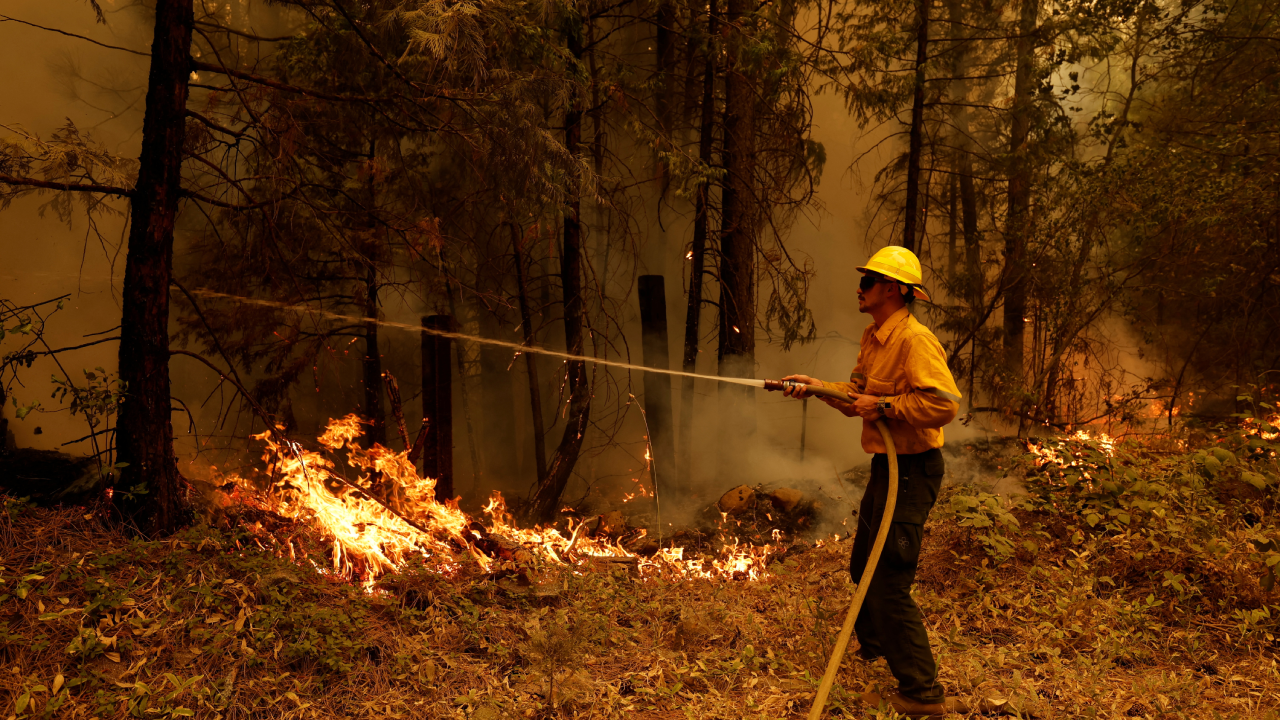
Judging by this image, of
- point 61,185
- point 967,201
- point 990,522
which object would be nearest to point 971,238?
point 967,201

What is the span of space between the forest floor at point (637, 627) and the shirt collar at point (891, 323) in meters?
1.93

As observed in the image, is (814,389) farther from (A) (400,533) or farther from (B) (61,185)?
(B) (61,185)

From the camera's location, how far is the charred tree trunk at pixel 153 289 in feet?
16.1

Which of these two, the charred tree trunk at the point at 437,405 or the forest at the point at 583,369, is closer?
the forest at the point at 583,369

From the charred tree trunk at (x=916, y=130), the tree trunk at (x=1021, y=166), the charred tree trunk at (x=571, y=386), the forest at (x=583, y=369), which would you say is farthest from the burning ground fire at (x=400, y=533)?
the tree trunk at (x=1021, y=166)

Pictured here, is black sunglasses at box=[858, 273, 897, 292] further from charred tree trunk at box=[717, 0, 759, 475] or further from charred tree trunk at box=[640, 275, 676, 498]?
charred tree trunk at box=[640, 275, 676, 498]

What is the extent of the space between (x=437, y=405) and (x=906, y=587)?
5.74 m

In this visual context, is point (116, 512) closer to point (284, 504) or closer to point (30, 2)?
point (284, 504)

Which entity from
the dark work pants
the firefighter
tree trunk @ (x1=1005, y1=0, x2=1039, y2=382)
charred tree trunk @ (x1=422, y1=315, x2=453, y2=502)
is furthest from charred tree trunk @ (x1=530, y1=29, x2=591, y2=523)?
tree trunk @ (x1=1005, y1=0, x2=1039, y2=382)

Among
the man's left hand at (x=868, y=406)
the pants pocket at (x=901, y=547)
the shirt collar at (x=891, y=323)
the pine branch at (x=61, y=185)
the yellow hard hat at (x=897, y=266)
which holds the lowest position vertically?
the pants pocket at (x=901, y=547)

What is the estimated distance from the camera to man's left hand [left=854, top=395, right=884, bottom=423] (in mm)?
3821

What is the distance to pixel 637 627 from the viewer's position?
202 inches

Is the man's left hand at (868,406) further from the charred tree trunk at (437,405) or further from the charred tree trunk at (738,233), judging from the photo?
the charred tree trunk at (437,405)

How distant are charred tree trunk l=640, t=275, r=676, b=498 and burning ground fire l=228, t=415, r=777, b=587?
2.55 meters
